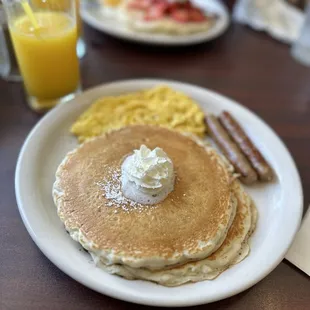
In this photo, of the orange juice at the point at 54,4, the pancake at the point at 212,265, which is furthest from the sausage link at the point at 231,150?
the orange juice at the point at 54,4

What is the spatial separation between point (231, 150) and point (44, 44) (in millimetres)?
874

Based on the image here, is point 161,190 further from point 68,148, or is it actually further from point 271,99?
point 271,99

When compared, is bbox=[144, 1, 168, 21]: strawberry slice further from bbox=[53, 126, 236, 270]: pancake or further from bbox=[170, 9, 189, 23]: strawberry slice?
bbox=[53, 126, 236, 270]: pancake

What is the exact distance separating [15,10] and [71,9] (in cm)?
22

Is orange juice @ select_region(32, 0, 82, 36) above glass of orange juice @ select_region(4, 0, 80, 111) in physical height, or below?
above

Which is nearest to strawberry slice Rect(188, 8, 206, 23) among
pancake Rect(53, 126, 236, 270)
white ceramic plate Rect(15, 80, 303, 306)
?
white ceramic plate Rect(15, 80, 303, 306)

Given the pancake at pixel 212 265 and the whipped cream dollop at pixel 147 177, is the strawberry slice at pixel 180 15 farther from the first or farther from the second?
the pancake at pixel 212 265

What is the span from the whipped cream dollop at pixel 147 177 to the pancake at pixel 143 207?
27 mm

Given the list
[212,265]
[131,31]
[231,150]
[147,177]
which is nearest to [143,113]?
[231,150]

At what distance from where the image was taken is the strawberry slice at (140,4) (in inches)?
93.1

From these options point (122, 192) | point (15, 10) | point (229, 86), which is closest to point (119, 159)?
point (122, 192)

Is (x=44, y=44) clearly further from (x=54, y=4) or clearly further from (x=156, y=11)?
(x=156, y=11)

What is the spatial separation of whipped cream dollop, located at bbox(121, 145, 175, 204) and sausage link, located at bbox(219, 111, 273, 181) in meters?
0.41

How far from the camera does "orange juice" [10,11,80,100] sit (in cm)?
163
